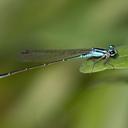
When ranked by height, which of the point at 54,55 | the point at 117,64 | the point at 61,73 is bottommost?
the point at 117,64

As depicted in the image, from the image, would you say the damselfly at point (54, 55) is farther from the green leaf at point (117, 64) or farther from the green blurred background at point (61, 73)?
the green leaf at point (117, 64)

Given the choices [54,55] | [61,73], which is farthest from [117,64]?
[54,55]

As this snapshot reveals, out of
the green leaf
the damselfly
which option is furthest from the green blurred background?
the green leaf

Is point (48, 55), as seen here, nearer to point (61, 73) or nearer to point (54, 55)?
point (54, 55)

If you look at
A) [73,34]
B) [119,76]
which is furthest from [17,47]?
[119,76]

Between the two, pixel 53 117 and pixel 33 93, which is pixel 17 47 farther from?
pixel 53 117

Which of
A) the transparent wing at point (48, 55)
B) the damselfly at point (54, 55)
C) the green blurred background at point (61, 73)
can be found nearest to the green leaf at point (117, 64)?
the green blurred background at point (61, 73)

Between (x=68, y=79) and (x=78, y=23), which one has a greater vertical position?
(x=78, y=23)

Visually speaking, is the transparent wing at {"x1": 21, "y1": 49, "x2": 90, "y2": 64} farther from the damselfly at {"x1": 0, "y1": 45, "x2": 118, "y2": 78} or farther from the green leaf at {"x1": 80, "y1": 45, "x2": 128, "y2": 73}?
the green leaf at {"x1": 80, "y1": 45, "x2": 128, "y2": 73}
